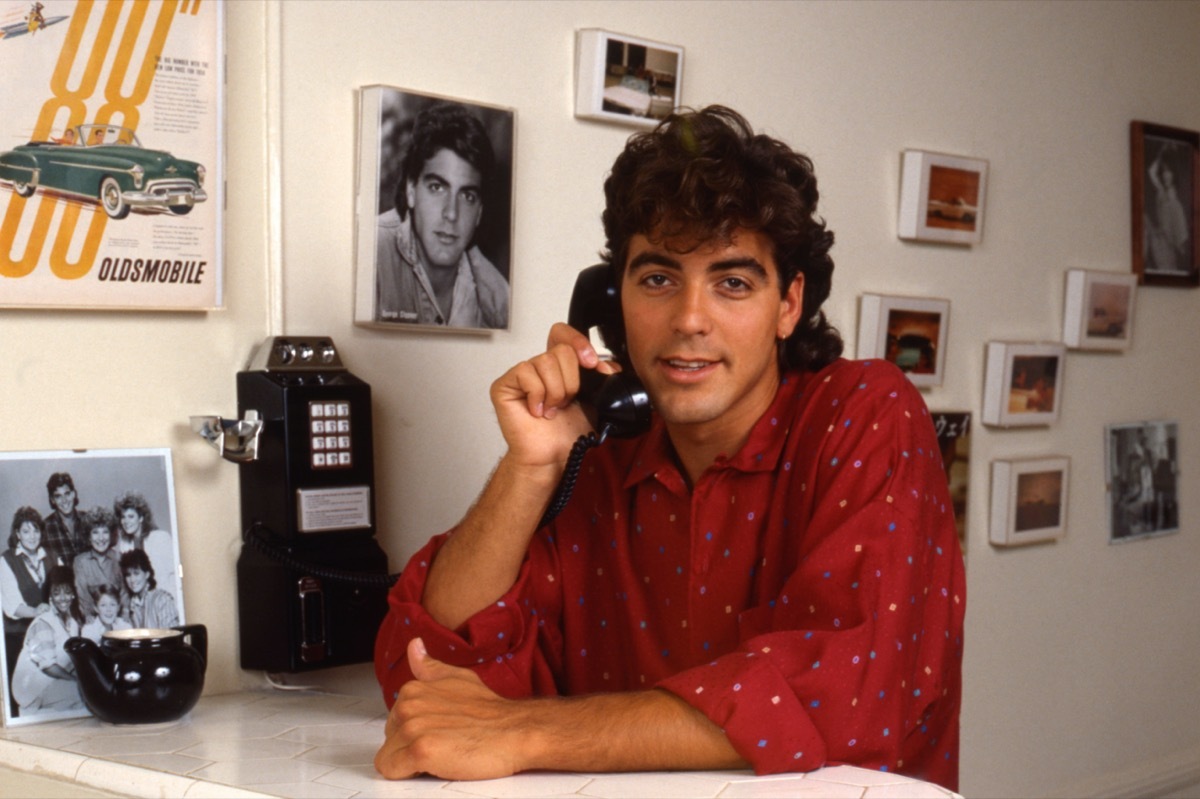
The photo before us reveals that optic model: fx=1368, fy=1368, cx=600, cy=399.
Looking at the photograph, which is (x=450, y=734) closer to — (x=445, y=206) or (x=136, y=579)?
(x=136, y=579)

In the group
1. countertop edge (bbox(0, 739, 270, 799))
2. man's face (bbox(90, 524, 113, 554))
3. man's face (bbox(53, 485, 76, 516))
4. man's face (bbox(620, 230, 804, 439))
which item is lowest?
countertop edge (bbox(0, 739, 270, 799))

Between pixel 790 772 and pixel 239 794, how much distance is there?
1.69ft

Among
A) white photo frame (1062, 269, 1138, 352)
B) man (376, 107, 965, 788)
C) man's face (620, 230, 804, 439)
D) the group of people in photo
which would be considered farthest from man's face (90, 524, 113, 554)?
white photo frame (1062, 269, 1138, 352)

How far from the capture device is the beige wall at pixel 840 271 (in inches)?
70.6

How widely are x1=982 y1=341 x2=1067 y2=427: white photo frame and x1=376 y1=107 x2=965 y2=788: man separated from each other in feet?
3.61

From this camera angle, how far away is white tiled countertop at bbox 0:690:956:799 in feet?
4.05

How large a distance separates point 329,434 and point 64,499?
0.34 metres

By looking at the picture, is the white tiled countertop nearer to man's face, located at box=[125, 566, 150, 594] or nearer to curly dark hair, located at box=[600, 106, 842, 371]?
man's face, located at box=[125, 566, 150, 594]

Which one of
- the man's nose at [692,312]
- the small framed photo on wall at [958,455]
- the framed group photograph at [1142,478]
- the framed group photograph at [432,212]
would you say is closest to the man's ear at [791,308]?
the man's nose at [692,312]

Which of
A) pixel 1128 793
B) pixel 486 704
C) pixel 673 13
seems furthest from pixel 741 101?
pixel 1128 793

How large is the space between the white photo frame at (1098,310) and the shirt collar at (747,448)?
1472 mm

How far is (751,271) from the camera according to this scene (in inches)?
66.8

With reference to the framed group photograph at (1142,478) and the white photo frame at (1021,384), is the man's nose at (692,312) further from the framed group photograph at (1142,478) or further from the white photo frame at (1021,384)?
the framed group photograph at (1142,478)

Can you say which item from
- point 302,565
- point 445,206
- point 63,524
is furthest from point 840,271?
point 63,524
